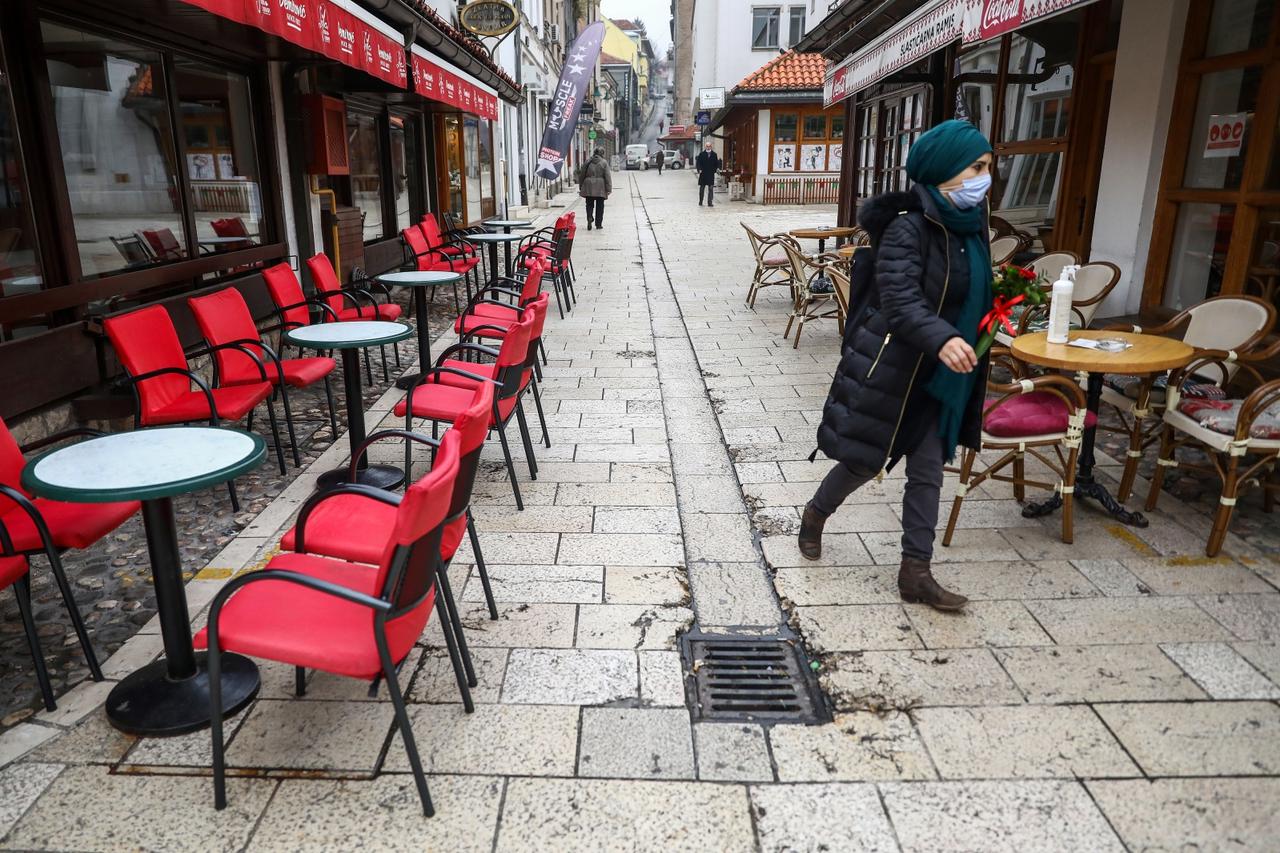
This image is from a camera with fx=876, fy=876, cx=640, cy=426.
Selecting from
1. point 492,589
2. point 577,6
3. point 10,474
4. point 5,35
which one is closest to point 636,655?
point 492,589

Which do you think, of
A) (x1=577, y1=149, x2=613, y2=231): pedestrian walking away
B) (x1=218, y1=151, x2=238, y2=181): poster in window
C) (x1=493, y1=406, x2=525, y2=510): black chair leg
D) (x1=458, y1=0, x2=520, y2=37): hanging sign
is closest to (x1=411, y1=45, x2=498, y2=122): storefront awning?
(x1=218, y1=151, x2=238, y2=181): poster in window

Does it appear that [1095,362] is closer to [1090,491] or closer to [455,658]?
[1090,491]

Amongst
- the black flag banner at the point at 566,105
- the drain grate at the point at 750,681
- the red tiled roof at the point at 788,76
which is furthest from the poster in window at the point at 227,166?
the red tiled roof at the point at 788,76

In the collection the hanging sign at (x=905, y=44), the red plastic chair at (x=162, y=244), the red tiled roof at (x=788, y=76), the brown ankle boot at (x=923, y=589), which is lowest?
the brown ankle boot at (x=923, y=589)

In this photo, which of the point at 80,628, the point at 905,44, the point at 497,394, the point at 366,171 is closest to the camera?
the point at 80,628

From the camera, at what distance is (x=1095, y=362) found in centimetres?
370

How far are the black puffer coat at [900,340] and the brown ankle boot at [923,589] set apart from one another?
39 cm

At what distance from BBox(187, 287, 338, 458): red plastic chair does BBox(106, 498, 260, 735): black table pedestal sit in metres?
2.12

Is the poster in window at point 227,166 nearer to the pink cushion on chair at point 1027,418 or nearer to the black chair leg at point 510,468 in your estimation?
the black chair leg at point 510,468

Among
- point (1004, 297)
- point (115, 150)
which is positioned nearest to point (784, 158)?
point (115, 150)

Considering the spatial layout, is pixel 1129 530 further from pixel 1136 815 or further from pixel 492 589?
pixel 492 589

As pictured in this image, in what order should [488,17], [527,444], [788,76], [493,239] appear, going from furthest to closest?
[788,76] < [488,17] < [493,239] < [527,444]

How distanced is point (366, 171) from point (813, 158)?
18.3 meters

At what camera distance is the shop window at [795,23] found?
31.9 meters
